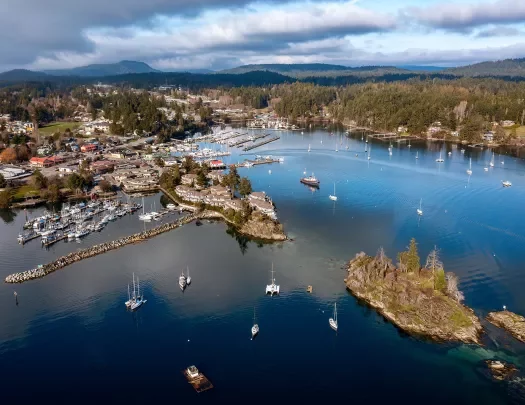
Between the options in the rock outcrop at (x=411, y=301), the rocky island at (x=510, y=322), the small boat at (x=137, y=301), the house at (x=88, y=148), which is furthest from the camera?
the house at (x=88, y=148)

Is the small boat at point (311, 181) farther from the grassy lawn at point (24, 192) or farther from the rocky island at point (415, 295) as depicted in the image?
the grassy lawn at point (24, 192)

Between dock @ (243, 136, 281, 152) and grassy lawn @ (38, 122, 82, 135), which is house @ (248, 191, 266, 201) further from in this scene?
grassy lawn @ (38, 122, 82, 135)

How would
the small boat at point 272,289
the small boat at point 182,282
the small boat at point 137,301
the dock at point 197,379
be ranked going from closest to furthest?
the dock at point 197,379 < the small boat at point 137,301 < the small boat at point 272,289 < the small boat at point 182,282

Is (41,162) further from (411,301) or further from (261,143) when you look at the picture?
(411,301)

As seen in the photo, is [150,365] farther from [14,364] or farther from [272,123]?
[272,123]

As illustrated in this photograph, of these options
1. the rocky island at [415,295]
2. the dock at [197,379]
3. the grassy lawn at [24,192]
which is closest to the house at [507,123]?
the rocky island at [415,295]

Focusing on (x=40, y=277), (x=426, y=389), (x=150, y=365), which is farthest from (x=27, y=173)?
(x=426, y=389)

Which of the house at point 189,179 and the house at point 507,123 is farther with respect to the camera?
the house at point 507,123
